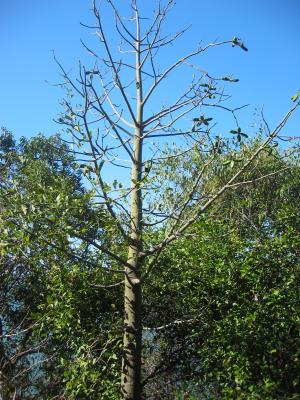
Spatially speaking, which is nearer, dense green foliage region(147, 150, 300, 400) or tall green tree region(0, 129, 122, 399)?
tall green tree region(0, 129, 122, 399)

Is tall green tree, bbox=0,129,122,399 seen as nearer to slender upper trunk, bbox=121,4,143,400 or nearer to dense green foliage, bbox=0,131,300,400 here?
dense green foliage, bbox=0,131,300,400

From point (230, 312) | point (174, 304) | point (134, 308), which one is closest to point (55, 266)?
point (134, 308)

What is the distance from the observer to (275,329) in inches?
161

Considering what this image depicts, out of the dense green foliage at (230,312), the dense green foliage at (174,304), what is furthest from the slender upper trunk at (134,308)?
the dense green foliage at (230,312)

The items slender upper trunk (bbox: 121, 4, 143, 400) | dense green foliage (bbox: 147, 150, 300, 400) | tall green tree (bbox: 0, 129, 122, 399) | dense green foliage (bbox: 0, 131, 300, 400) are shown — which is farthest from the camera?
dense green foliage (bbox: 147, 150, 300, 400)

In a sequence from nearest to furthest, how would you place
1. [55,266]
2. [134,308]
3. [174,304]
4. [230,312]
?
1. [134,308]
2. [230,312]
3. [55,266]
4. [174,304]

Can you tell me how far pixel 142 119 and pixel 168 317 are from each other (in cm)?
269

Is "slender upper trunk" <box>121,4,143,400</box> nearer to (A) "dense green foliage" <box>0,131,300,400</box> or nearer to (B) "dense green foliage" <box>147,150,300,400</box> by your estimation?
(A) "dense green foliage" <box>0,131,300,400</box>

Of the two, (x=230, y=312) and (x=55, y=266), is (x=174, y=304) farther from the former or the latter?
(x=55, y=266)

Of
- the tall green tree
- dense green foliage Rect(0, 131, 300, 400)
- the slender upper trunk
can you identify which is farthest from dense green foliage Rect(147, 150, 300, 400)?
the tall green tree

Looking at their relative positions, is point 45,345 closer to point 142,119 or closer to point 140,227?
point 140,227

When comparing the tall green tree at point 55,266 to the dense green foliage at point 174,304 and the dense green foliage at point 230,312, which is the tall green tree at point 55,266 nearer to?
the dense green foliage at point 174,304

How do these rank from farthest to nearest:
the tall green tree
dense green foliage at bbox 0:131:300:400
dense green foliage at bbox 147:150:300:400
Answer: dense green foliage at bbox 147:150:300:400 < dense green foliage at bbox 0:131:300:400 < the tall green tree

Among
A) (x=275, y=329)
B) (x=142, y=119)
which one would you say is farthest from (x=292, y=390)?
(x=142, y=119)
